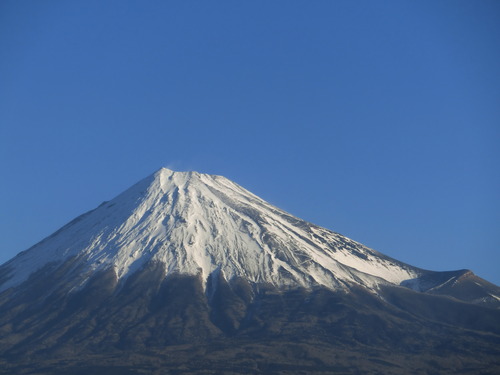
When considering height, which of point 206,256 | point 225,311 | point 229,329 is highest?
point 206,256

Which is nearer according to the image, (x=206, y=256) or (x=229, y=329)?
(x=229, y=329)

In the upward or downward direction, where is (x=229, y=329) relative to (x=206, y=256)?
downward

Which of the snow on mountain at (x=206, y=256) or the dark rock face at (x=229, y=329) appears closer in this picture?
the dark rock face at (x=229, y=329)

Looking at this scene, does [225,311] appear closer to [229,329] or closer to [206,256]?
[229,329]

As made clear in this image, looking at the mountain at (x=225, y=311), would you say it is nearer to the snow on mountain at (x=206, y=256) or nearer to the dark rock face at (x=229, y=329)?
the dark rock face at (x=229, y=329)

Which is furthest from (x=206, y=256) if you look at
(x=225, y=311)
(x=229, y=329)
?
(x=229, y=329)

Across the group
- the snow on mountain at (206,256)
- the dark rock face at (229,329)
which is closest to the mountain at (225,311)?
the dark rock face at (229,329)

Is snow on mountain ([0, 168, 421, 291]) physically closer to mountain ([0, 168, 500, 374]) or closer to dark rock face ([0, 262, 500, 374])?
mountain ([0, 168, 500, 374])
